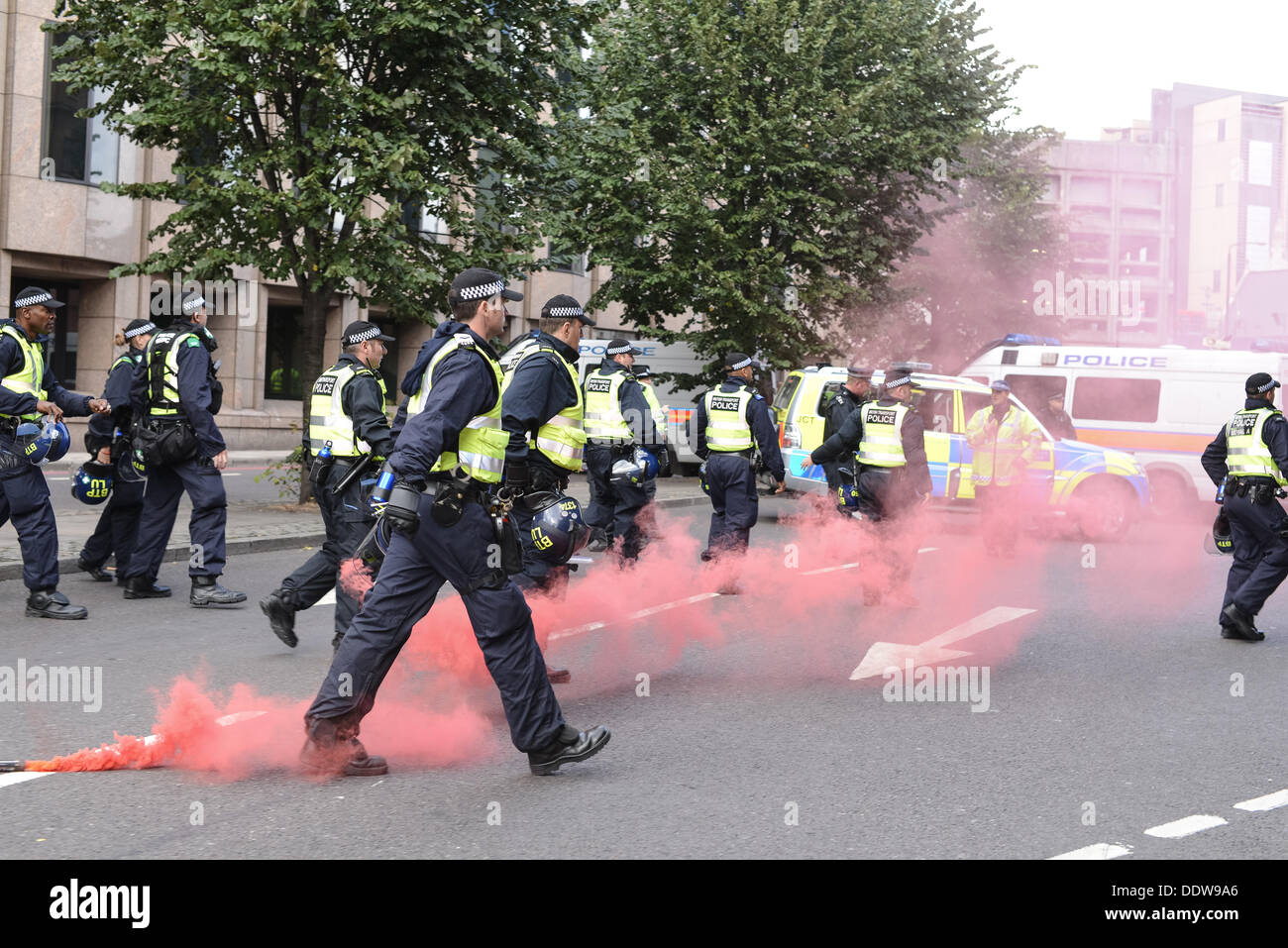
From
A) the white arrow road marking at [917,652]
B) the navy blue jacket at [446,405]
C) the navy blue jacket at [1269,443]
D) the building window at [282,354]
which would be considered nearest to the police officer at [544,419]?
the navy blue jacket at [446,405]

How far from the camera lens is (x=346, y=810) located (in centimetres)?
467

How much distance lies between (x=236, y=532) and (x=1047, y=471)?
8.93 meters

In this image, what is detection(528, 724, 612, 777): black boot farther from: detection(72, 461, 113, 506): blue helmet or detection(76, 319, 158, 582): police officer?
detection(72, 461, 113, 506): blue helmet

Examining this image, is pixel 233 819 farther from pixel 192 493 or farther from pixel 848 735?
pixel 192 493

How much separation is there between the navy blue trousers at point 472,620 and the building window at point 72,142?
2061 cm

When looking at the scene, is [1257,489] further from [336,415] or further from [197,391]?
[197,391]

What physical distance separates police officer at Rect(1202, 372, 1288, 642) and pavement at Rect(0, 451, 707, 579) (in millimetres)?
7507

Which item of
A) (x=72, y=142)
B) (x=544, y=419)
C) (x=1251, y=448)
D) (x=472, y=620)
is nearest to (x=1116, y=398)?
(x=1251, y=448)

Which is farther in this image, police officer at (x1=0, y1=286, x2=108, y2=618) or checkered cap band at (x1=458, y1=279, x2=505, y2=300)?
police officer at (x1=0, y1=286, x2=108, y2=618)

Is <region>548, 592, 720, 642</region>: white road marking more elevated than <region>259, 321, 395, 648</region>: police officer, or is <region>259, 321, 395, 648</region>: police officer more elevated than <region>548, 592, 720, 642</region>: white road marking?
<region>259, 321, 395, 648</region>: police officer

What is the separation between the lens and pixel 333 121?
14.6 meters

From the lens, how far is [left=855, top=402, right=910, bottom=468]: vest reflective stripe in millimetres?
9945

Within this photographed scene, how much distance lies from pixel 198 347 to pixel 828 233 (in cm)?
1646

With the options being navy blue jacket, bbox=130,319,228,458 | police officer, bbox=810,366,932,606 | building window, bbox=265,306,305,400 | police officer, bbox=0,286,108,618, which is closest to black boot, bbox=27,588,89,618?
police officer, bbox=0,286,108,618
